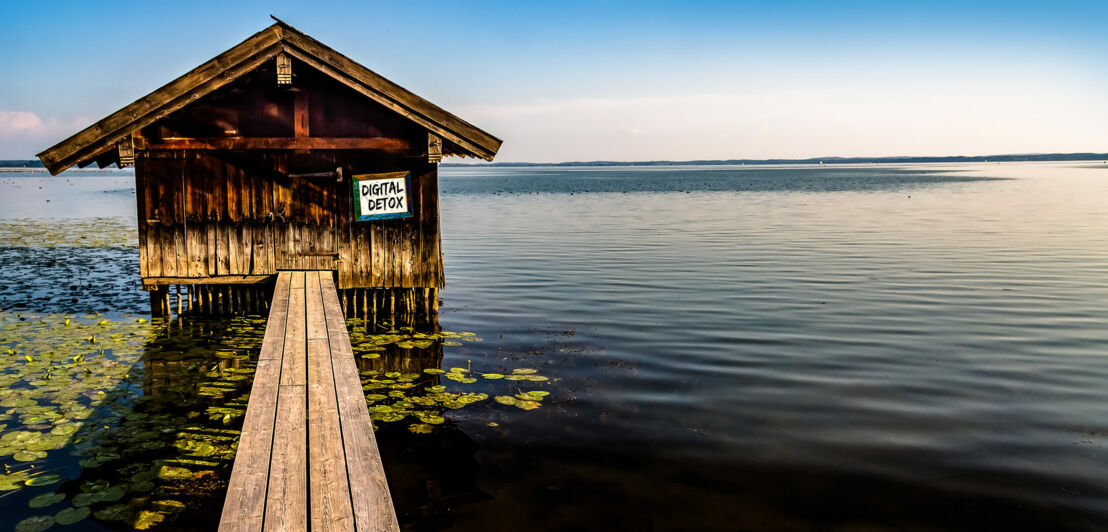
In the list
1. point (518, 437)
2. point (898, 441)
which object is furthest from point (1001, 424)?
point (518, 437)

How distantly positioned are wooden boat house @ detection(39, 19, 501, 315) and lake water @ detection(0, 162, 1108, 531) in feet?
4.83

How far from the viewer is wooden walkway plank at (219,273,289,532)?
4.26 m

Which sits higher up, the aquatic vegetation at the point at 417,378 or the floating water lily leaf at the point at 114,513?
the aquatic vegetation at the point at 417,378

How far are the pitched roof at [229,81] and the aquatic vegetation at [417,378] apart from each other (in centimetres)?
362

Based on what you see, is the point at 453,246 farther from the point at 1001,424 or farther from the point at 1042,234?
the point at 1042,234

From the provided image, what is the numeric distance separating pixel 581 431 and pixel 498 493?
1.68 metres

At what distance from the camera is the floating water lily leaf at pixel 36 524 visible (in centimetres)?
575

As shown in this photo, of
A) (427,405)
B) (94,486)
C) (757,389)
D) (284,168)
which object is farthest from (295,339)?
(757,389)

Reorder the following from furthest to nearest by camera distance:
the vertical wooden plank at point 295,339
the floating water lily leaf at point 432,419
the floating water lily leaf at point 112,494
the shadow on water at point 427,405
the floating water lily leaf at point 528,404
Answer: the floating water lily leaf at point 528,404, the floating water lily leaf at point 432,419, the vertical wooden plank at point 295,339, the shadow on water at point 427,405, the floating water lily leaf at point 112,494

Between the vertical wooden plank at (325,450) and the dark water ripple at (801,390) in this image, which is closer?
the vertical wooden plank at (325,450)

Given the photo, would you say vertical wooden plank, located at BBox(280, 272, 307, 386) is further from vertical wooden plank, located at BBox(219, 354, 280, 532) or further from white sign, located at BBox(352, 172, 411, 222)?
white sign, located at BBox(352, 172, 411, 222)

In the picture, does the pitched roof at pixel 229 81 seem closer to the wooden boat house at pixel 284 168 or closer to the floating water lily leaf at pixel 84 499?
the wooden boat house at pixel 284 168

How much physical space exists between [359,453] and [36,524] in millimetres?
2997

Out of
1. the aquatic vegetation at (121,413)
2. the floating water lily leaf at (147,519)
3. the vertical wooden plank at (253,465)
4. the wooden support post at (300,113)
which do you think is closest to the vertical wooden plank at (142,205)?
the aquatic vegetation at (121,413)
